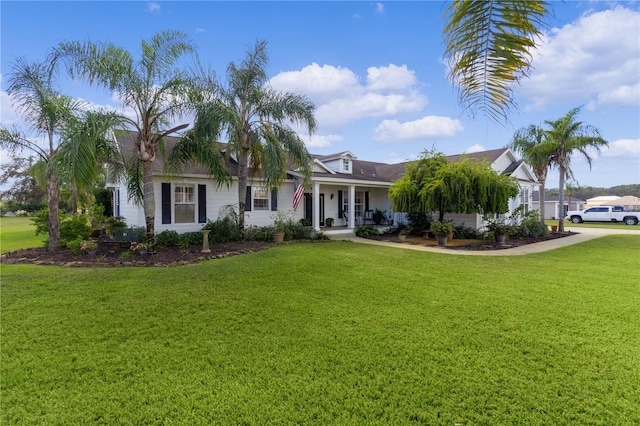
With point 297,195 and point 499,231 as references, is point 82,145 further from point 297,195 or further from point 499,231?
point 499,231

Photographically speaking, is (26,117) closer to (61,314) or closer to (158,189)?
(158,189)

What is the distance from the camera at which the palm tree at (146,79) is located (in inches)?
344

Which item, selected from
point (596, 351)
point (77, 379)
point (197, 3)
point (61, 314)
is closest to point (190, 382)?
point (77, 379)

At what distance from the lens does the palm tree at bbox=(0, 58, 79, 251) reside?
919cm

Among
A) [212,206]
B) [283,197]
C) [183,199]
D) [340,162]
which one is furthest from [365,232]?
[183,199]

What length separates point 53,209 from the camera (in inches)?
408

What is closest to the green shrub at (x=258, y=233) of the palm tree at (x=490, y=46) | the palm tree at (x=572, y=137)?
the palm tree at (x=490, y=46)

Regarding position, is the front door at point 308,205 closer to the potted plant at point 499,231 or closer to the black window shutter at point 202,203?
the black window shutter at point 202,203

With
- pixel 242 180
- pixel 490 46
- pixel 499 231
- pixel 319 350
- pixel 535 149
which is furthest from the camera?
pixel 535 149

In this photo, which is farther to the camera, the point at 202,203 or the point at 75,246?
the point at 202,203

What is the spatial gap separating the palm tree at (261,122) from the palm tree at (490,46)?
937 cm

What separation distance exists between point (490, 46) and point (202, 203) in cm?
1263

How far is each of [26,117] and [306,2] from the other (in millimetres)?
11084

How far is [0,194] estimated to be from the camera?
39.5 meters
